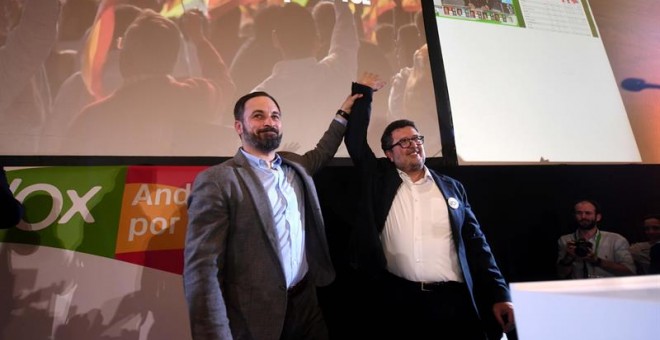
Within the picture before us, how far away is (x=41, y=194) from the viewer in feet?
5.33

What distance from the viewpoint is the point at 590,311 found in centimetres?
47

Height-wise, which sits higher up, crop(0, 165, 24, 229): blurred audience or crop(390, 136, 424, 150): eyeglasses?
crop(390, 136, 424, 150): eyeglasses

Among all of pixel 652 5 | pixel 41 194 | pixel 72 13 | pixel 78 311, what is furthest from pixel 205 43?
pixel 652 5

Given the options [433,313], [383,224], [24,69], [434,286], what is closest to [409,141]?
[383,224]

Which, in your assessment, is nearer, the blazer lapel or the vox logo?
the blazer lapel

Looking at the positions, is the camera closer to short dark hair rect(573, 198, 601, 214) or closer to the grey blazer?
short dark hair rect(573, 198, 601, 214)

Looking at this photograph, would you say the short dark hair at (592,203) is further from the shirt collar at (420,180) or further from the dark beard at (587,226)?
the shirt collar at (420,180)

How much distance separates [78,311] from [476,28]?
9.52 feet

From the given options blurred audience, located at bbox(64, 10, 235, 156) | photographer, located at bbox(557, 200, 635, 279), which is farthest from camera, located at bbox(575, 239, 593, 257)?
blurred audience, located at bbox(64, 10, 235, 156)

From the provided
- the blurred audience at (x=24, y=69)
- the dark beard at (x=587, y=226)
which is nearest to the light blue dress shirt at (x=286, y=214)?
the blurred audience at (x=24, y=69)

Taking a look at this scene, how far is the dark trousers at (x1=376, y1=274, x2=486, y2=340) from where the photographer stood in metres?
1.46

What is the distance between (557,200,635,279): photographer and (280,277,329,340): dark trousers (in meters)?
1.77

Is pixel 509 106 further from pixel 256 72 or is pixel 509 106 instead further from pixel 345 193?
pixel 256 72

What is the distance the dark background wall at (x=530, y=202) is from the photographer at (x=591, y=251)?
0.17ft
